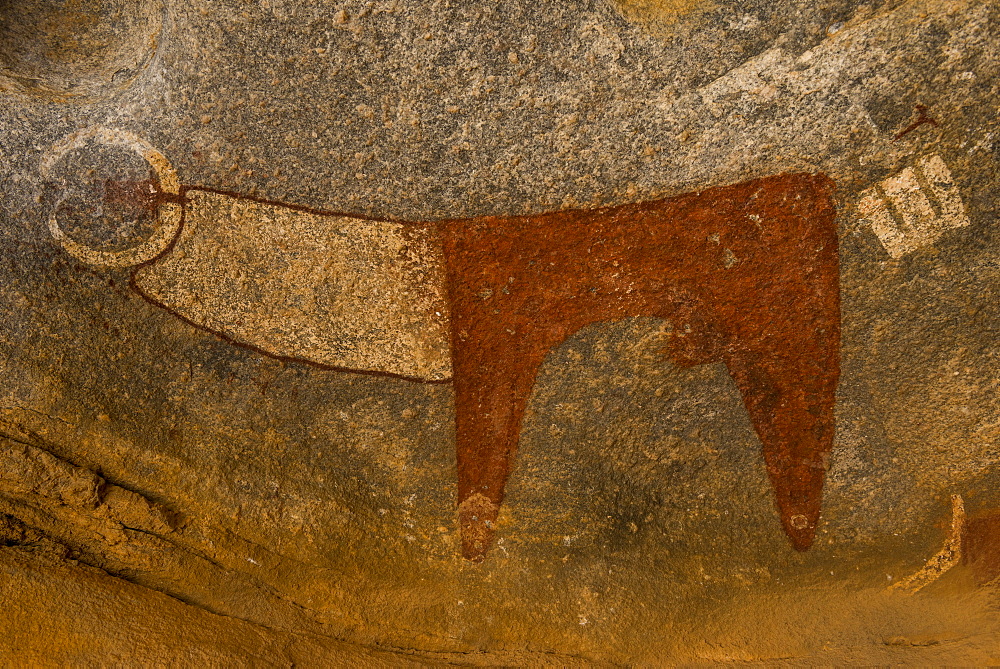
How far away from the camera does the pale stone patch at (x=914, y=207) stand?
1.75 m

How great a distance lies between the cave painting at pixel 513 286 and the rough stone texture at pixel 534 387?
2.0 inches

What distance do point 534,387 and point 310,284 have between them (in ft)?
2.46

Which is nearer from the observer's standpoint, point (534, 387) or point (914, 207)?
point (914, 207)

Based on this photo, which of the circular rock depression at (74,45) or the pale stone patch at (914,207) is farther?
the circular rock depression at (74,45)

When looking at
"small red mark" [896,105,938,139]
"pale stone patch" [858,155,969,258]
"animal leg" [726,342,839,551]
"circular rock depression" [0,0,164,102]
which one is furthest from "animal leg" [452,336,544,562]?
"circular rock depression" [0,0,164,102]

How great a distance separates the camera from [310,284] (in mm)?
1931

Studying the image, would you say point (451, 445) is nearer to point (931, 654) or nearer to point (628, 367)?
point (628, 367)

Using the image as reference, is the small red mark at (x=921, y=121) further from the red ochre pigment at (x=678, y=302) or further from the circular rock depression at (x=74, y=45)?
the circular rock depression at (x=74, y=45)

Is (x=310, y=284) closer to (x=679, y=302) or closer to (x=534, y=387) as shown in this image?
(x=534, y=387)

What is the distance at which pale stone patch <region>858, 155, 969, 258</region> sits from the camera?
1.75 meters

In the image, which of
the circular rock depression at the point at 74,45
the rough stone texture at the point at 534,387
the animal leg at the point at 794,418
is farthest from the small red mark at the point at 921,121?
the circular rock depression at the point at 74,45

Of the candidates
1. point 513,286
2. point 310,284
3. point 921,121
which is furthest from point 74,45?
point 921,121

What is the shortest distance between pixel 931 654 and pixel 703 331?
47.7 inches

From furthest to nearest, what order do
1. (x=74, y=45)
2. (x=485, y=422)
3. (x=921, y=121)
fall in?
(x=485, y=422) < (x=74, y=45) < (x=921, y=121)
